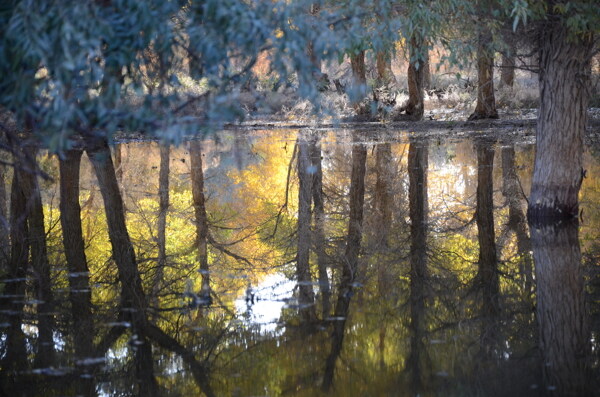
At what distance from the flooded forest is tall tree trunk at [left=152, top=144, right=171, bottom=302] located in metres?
0.06

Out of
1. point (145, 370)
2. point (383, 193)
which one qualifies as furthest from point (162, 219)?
point (145, 370)

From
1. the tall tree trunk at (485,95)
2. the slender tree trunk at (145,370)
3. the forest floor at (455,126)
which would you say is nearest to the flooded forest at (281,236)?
the slender tree trunk at (145,370)

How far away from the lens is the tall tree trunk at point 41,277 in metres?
5.92

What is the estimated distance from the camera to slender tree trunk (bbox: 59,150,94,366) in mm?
6199

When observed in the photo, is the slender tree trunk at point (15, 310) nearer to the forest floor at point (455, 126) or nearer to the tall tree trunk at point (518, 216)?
the tall tree trunk at point (518, 216)

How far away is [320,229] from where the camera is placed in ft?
36.6

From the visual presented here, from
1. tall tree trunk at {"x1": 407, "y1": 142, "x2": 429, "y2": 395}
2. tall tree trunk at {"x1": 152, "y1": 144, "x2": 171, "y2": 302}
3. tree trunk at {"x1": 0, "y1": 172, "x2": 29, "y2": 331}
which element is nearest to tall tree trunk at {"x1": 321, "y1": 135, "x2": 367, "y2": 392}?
tall tree trunk at {"x1": 407, "y1": 142, "x2": 429, "y2": 395}

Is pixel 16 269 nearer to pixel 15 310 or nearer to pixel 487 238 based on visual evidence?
pixel 15 310

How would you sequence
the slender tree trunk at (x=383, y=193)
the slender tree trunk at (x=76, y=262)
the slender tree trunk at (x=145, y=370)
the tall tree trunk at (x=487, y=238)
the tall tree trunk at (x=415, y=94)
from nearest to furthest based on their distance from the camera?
the slender tree trunk at (x=145, y=370) → the slender tree trunk at (x=76, y=262) → the tall tree trunk at (x=487, y=238) → the slender tree trunk at (x=383, y=193) → the tall tree trunk at (x=415, y=94)

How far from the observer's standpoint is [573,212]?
1002 cm

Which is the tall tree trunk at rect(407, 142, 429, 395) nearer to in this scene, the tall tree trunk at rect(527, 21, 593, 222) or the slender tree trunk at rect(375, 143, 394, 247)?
the slender tree trunk at rect(375, 143, 394, 247)

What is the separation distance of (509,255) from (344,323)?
3.04 meters

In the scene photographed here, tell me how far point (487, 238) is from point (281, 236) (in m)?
2.81

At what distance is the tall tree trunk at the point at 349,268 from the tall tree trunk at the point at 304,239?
266 mm
